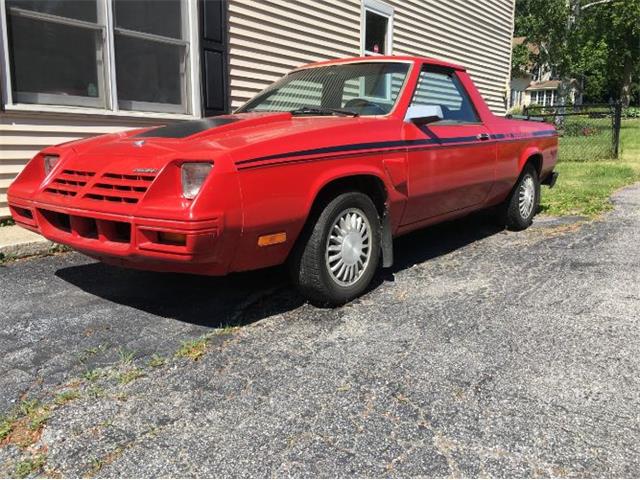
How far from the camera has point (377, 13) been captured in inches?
372

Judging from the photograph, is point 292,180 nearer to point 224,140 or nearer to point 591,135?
point 224,140

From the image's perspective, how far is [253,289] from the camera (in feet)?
12.7

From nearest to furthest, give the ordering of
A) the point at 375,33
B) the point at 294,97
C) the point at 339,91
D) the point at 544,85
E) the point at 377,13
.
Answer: the point at 339,91, the point at 294,97, the point at 377,13, the point at 375,33, the point at 544,85

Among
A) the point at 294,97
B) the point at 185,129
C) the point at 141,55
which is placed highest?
the point at 141,55

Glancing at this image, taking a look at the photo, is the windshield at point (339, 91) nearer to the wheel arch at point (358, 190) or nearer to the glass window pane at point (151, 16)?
the wheel arch at point (358, 190)

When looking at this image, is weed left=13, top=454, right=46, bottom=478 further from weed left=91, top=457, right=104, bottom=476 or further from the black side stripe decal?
the black side stripe decal

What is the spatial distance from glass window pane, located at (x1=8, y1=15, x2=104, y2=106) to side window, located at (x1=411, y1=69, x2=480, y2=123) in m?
3.38

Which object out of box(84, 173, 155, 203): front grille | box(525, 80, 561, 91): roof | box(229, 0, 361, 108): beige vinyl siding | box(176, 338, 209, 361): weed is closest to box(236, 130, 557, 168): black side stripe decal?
box(84, 173, 155, 203): front grille

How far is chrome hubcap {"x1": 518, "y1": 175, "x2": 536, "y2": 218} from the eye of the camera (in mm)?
5617

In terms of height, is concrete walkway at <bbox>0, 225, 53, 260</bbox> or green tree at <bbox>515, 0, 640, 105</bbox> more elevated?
green tree at <bbox>515, 0, 640, 105</bbox>

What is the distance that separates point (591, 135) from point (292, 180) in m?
12.3

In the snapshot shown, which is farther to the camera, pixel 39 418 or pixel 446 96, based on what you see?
pixel 446 96

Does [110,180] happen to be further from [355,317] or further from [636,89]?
[636,89]

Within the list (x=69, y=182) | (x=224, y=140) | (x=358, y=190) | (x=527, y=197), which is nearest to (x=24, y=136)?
(x=69, y=182)
